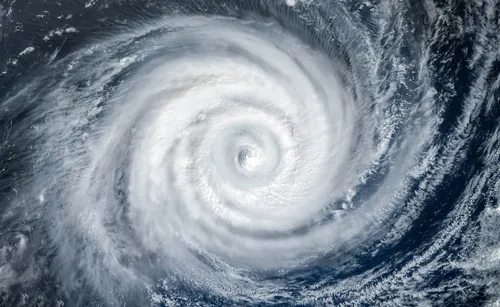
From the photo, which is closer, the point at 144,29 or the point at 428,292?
the point at 428,292

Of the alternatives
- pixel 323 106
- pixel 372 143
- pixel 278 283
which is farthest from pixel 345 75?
pixel 278 283

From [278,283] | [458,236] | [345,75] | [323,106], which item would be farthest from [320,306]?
[345,75]

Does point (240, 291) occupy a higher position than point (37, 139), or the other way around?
point (37, 139)

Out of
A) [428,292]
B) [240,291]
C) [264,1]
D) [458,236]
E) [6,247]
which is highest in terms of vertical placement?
[264,1]

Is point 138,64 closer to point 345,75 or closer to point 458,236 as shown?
point 345,75

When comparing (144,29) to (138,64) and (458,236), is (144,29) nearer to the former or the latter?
(138,64)

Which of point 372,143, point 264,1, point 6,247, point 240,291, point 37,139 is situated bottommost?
point 6,247
